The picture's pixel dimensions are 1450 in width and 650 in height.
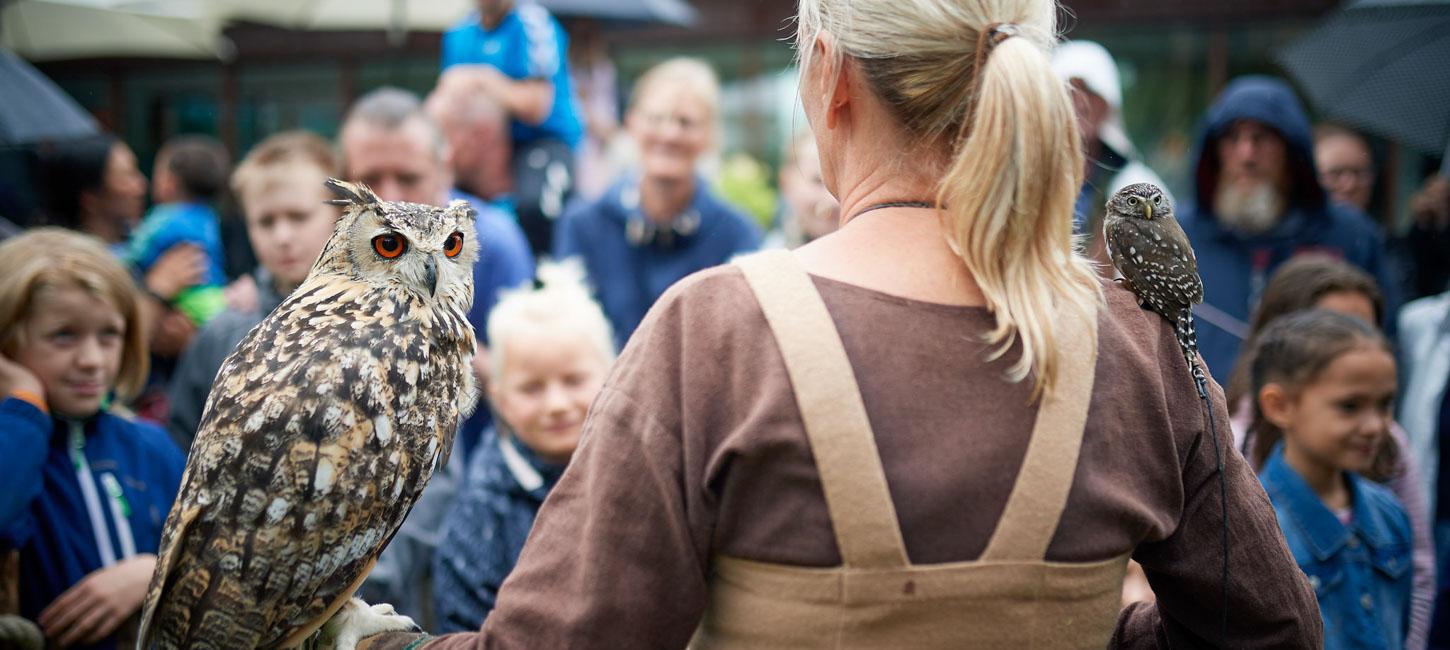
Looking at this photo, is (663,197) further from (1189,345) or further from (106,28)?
(106,28)

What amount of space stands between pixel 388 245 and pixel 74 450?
1.55 meters

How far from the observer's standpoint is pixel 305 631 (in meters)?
2.04

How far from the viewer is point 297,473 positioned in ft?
6.29

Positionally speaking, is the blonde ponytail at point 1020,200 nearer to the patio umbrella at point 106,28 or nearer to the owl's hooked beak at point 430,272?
the owl's hooked beak at point 430,272

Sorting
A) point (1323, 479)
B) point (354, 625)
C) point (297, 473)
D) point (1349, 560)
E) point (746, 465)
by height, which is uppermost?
point (746, 465)

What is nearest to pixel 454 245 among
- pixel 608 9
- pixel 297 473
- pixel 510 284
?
pixel 297 473

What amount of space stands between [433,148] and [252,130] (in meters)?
7.84

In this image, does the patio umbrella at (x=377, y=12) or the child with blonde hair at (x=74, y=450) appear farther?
the patio umbrella at (x=377, y=12)

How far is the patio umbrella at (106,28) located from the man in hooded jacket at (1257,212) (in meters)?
7.69

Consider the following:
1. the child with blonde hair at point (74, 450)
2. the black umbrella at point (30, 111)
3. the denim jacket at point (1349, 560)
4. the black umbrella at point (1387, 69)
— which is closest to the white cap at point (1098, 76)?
the black umbrella at point (1387, 69)

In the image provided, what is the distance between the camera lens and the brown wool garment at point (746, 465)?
1.39m

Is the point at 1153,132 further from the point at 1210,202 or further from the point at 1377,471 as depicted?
the point at 1377,471

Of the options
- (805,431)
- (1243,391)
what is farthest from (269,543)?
(1243,391)

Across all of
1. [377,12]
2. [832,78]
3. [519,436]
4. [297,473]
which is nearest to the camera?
[832,78]
